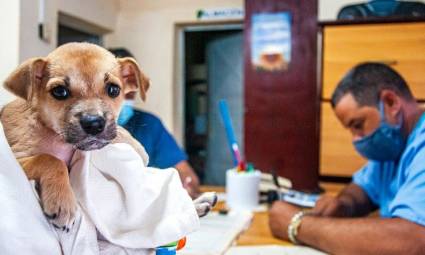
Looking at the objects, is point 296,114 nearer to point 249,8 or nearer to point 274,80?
point 274,80

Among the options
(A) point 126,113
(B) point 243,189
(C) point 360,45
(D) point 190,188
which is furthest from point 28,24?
(C) point 360,45

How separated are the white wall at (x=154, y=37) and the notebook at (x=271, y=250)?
0.23 m

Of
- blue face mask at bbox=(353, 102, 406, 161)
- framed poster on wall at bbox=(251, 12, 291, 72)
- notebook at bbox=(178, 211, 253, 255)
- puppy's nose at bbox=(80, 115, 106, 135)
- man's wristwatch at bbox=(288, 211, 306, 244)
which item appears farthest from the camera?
framed poster on wall at bbox=(251, 12, 291, 72)

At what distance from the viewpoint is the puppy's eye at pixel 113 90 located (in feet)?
0.90

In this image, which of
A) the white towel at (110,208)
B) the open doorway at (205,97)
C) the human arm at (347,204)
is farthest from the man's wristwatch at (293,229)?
the white towel at (110,208)

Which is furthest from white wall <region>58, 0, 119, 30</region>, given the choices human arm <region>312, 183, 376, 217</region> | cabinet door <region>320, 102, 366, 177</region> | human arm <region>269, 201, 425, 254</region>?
cabinet door <region>320, 102, 366, 177</region>

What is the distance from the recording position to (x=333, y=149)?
1.19 m

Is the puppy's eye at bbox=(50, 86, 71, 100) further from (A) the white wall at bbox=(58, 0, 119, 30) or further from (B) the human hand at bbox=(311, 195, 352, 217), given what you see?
(B) the human hand at bbox=(311, 195, 352, 217)

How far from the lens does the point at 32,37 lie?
0.34 m

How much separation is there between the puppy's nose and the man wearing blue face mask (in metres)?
0.47

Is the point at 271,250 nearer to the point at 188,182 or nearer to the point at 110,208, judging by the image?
the point at 188,182

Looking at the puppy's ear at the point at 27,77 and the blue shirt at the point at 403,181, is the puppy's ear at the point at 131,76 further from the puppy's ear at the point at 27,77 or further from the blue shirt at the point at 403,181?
the blue shirt at the point at 403,181

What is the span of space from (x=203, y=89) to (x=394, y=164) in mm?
480

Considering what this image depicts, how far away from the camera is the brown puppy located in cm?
25
